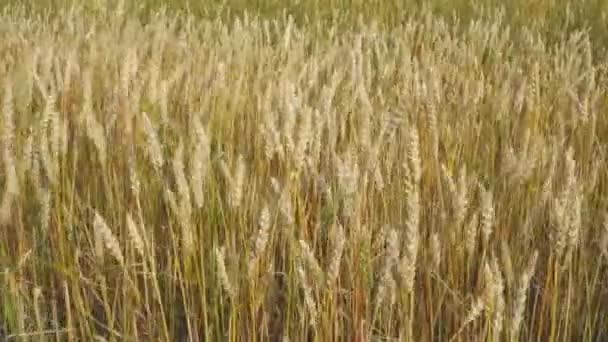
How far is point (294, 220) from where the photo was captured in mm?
1153

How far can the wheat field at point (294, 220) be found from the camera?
1005 mm

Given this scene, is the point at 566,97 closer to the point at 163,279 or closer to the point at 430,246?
the point at 430,246

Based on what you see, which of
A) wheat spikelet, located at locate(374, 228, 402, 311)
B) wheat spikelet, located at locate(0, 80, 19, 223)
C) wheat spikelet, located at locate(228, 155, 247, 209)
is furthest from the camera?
wheat spikelet, located at locate(0, 80, 19, 223)

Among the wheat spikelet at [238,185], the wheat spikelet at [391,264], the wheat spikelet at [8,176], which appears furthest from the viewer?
the wheat spikelet at [8,176]

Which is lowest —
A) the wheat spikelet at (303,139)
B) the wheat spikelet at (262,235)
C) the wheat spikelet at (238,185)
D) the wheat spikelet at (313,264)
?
the wheat spikelet at (313,264)

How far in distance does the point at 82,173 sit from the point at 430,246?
66cm

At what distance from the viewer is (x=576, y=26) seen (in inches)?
128

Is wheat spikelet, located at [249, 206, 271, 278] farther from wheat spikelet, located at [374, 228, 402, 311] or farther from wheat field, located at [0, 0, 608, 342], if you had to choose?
wheat spikelet, located at [374, 228, 402, 311]

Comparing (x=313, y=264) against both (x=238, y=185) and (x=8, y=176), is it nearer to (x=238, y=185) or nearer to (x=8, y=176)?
(x=238, y=185)

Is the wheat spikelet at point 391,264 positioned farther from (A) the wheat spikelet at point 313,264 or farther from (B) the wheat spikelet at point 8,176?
(B) the wheat spikelet at point 8,176

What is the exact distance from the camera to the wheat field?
1.00 m

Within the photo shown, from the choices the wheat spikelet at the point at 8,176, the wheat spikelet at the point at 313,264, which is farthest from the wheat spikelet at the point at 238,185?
the wheat spikelet at the point at 8,176

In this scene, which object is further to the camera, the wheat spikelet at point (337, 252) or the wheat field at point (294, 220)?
the wheat field at point (294, 220)

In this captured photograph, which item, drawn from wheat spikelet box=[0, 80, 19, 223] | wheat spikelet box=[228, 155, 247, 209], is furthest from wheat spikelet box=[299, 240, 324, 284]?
wheat spikelet box=[0, 80, 19, 223]
